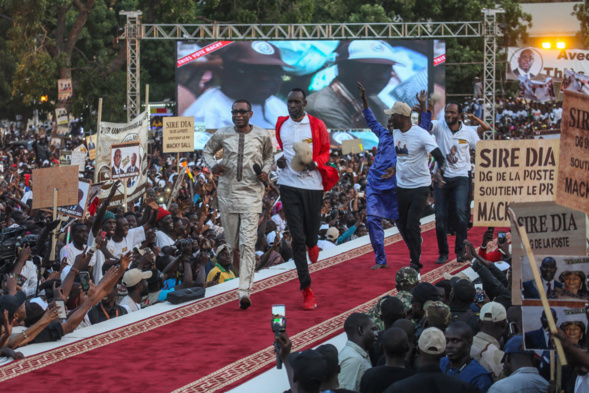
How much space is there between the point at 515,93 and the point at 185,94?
20244 millimetres

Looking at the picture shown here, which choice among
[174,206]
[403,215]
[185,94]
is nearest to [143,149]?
[174,206]

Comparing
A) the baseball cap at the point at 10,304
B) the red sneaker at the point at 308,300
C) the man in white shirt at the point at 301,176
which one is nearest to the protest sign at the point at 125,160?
the man in white shirt at the point at 301,176

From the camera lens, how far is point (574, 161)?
5324mm

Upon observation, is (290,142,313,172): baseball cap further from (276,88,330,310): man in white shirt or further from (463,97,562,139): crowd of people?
(463,97,562,139): crowd of people

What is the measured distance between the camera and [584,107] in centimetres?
530

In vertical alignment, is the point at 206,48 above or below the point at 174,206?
above

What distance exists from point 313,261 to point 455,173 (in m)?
2.40

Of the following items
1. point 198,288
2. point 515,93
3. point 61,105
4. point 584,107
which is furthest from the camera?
point 515,93

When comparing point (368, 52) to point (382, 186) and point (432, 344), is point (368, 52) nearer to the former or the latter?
point (382, 186)

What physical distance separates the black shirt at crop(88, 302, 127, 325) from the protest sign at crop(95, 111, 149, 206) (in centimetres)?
591

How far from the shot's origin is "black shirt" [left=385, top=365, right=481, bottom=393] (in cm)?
507

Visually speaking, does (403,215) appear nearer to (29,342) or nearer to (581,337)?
(29,342)

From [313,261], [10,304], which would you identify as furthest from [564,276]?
[10,304]

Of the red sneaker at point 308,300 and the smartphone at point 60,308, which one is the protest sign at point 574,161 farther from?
the smartphone at point 60,308
